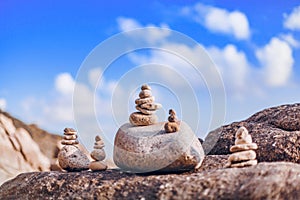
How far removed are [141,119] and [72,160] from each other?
4.20ft

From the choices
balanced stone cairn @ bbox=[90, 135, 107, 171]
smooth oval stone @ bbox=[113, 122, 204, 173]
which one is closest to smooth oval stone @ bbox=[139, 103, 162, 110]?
smooth oval stone @ bbox=[113, 122, 204, 173]

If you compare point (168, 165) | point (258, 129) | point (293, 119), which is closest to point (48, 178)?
point (168, 165)

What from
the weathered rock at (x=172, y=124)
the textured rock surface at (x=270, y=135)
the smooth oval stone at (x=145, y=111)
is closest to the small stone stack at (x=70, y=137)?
the smooth oval stone at (x=145, y=111)

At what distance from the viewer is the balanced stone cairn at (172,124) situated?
4.96m

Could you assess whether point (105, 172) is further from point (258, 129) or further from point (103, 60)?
point (258, 129)

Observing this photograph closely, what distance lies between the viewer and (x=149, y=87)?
5410 millimetres

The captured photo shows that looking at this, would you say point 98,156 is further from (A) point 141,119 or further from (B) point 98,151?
(A) point 141,119

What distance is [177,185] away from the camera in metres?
3.98

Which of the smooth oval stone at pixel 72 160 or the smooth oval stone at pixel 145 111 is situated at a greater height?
the smooth oval stone at pixel 145 111

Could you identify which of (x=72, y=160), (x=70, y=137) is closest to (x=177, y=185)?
(x=72, y=160)

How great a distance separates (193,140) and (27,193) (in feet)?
7.41

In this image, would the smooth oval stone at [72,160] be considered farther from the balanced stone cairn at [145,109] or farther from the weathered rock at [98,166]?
the balanced stone cairn at [145,109]

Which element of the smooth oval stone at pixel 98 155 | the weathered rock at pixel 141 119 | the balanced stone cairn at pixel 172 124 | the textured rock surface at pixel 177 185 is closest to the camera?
the textured rock surface at pixel 177 185

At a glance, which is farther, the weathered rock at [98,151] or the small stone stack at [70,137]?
the small stone stack at [70,137]
